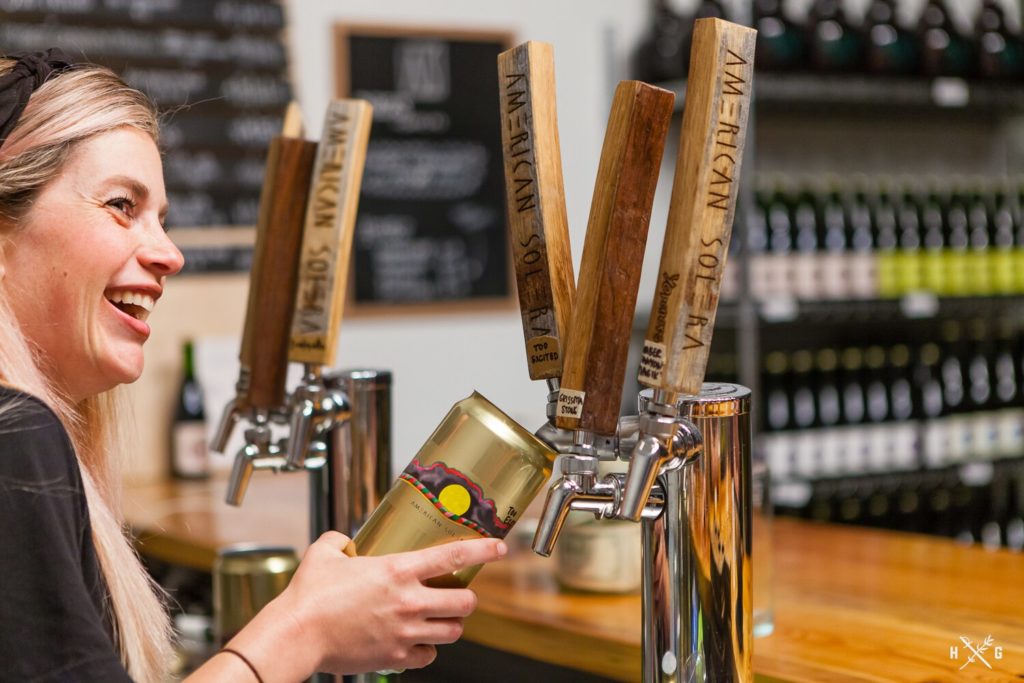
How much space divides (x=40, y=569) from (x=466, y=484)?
301 millimetres

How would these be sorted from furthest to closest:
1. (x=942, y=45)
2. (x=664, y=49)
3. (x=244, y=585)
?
(x=942, y=45) < (x=664, y=49) < (x=244, y=585)

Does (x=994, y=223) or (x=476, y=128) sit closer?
(x=476, y=128)

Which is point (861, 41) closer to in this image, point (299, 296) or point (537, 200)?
point (299, 296)

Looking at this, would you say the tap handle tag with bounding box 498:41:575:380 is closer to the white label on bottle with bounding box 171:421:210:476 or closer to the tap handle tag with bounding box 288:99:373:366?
the tap handle tag with bounding box 288:99:373:366

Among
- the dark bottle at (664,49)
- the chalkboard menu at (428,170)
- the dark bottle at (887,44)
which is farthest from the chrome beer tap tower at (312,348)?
the dark bottle at (887,44)

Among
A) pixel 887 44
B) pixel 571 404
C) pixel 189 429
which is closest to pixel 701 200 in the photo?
pixel 571 404

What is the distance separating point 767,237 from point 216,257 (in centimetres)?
169

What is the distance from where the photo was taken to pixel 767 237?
370cm

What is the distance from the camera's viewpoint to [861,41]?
3613 millimetres

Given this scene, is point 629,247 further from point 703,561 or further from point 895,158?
point 895,158

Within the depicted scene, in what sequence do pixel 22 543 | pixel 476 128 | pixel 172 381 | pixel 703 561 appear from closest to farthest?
pixel 22 543, pixel 703 561, pixel 172 381, pixel 476 128

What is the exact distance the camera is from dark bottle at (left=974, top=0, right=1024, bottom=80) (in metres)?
3.80

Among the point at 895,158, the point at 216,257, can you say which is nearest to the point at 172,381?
the point at 216,257

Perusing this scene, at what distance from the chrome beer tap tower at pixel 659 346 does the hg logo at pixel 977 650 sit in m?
0.30
